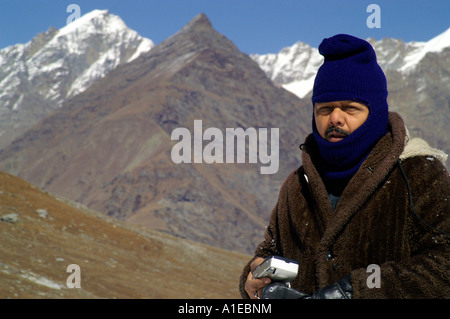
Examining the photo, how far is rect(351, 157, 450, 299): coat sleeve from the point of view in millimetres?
2432

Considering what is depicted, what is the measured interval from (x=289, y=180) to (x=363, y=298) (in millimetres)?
1013

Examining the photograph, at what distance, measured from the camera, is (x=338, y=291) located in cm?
249

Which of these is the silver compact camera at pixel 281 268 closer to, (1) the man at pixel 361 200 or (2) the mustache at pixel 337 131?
(1) the man at pixel 361 200

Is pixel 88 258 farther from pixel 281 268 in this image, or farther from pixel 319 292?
pixel 319 292

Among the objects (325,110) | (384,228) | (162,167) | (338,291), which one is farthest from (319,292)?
(162,167)

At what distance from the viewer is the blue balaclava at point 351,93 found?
9.27 ft

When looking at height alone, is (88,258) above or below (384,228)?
above

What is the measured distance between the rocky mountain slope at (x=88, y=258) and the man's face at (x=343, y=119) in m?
13.3

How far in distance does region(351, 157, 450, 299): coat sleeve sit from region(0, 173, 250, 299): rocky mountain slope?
1352 centimetres

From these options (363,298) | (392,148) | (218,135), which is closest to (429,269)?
(363,298)

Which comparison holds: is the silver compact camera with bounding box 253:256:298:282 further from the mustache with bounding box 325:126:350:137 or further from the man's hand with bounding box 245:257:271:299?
the mustache with bounding box 325:126:350:137

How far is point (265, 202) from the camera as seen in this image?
162 meters

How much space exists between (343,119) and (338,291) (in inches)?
33.1

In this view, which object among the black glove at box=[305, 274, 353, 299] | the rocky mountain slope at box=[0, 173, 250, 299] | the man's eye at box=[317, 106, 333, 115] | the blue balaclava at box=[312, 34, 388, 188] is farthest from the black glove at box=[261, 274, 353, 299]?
the rocky mountain slope at box=[0, 173, 250, 299]
